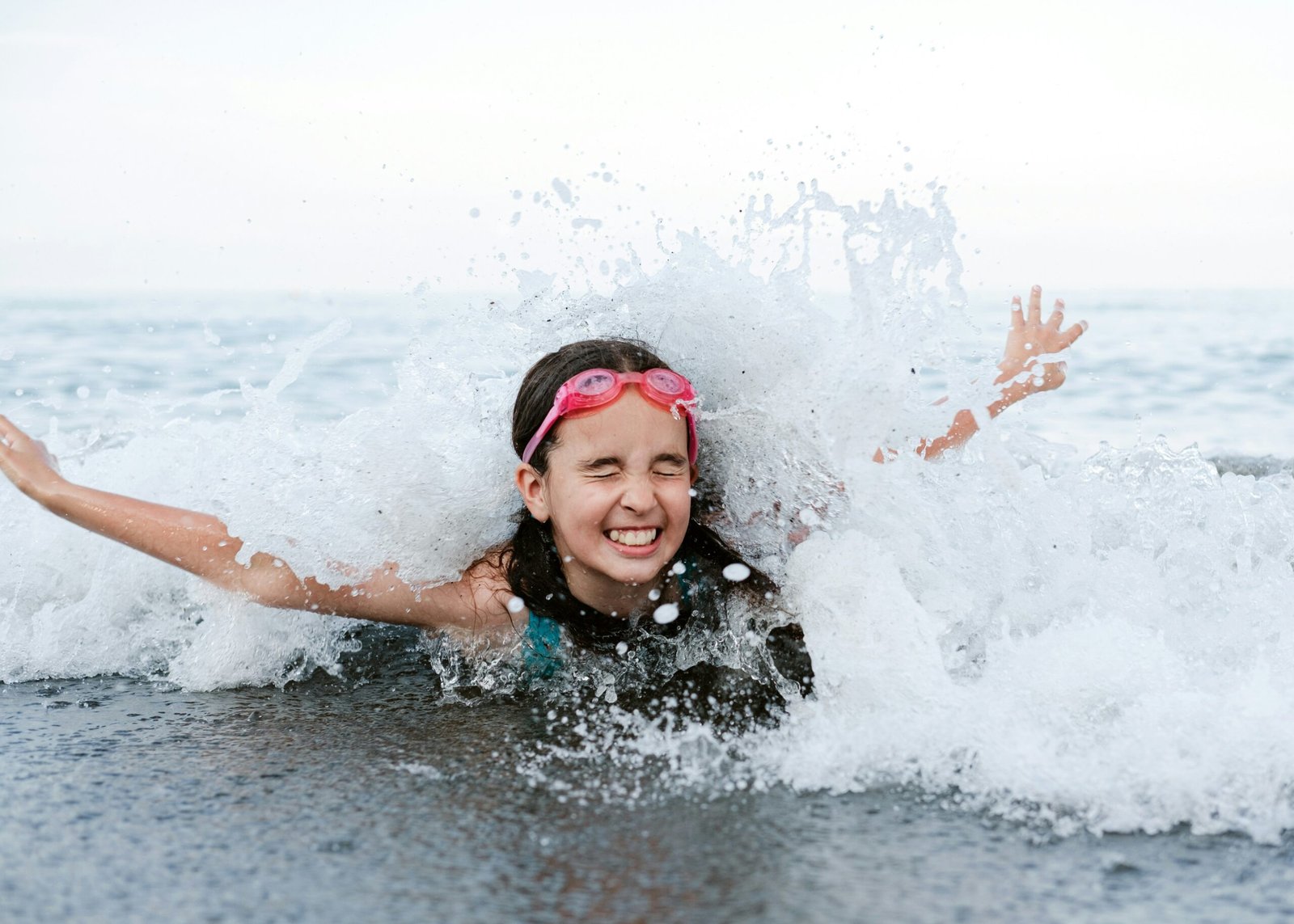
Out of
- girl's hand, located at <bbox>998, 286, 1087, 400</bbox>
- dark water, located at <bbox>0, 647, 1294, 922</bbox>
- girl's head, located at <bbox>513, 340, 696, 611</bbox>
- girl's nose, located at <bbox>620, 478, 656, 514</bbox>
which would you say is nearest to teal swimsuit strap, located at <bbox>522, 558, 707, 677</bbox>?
girl's head, located at <bbox>513, 340, 696, 611</bbox>

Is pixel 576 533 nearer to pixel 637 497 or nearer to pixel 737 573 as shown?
pixel 637 497

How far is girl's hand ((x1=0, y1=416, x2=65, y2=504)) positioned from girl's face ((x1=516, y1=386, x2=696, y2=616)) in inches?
60.6

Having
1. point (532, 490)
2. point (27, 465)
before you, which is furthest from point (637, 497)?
point (27, 465)

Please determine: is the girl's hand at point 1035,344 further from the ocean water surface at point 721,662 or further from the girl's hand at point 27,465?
the girl's hand at point 27,465

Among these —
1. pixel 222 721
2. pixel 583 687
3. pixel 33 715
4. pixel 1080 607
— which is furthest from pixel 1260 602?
pixel 33 715

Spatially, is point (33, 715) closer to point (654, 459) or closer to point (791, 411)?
point (654, 459)

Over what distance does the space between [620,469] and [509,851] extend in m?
1.29

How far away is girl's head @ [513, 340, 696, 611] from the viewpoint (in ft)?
10.6

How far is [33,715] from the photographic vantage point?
315 centimetres

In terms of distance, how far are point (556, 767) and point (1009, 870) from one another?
0.98 meters

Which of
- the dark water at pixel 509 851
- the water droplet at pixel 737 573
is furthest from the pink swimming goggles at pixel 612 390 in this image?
the dark water at pixel 509 851

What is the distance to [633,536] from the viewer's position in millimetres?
→ 3289

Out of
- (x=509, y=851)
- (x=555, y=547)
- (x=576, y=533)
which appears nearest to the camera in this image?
(x=509, y=851)

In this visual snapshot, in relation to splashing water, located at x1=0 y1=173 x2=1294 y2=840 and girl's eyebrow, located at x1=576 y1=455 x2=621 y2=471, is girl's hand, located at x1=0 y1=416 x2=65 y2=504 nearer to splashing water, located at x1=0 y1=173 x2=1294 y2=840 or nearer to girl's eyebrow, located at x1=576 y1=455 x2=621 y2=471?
splashing water, located at x1=0 y1=173 x2=1294 y2=840
